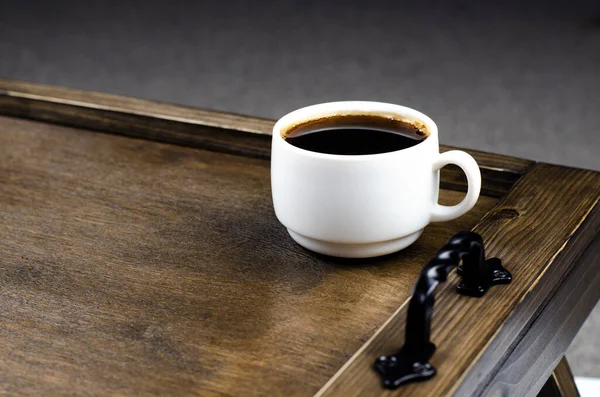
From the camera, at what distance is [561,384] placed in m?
0.73

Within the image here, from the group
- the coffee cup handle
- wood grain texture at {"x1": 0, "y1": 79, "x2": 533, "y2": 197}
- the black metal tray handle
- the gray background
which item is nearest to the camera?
the black metal tray handle

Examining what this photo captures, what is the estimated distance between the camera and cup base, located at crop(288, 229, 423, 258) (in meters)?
0.50

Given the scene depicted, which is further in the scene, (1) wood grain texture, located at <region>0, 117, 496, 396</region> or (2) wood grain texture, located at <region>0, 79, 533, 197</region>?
(2) wood grain texture, located at <region>0, 79, 533, 197</region>

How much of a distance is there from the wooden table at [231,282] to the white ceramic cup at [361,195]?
0.07 feet

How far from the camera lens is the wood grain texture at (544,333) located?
426 millimetres

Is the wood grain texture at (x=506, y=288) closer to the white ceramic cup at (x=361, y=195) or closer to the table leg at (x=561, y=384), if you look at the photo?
the white ceramic cup at (x=361, y=195)

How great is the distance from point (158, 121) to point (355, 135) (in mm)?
237

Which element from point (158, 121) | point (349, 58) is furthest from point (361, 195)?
point (349, 58)

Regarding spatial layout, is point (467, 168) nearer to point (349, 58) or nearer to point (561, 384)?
point (561, 384)

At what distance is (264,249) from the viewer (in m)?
0.53

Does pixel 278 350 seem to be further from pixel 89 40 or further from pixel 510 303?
pixel 89 40

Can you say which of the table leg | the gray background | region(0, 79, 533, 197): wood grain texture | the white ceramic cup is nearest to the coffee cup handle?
the white ceramic cup

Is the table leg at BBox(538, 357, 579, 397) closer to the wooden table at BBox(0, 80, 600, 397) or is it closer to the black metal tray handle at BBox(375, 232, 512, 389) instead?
the wooden table at BBox(0, 80, 600, 397)

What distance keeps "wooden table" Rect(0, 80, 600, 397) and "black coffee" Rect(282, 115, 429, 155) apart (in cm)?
6
